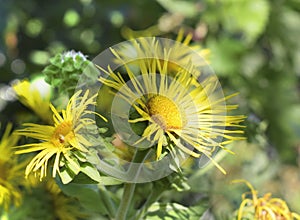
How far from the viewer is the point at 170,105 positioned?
0.50 m

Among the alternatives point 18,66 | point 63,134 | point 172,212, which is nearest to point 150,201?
point 172,212

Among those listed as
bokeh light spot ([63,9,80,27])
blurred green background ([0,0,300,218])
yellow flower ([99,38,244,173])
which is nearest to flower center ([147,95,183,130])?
yellow flower ([99,38,244,173])

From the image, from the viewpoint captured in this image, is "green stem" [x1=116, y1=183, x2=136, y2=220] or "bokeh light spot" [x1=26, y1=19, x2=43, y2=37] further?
"bokeh light spot" [x1=26, y1=19, x2=43, y2=37]

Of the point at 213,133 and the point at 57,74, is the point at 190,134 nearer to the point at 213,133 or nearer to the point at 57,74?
the point at 213,133

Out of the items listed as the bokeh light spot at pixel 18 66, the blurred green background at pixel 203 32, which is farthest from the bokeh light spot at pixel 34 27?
the bokeh light spot at pixel 18 66

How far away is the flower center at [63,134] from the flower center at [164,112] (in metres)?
0.06

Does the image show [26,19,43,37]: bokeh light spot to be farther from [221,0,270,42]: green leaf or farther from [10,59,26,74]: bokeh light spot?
[221,0,270,42]: green leaf

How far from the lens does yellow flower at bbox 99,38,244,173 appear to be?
0.48 m

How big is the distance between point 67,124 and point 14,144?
15 cm

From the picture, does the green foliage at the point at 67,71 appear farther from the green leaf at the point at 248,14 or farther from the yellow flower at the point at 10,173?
the green leaf at the point at 248,14

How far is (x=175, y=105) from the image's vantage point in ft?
1.66

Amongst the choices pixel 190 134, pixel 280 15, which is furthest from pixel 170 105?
pixel 280 15

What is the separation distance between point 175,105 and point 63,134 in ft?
0.31

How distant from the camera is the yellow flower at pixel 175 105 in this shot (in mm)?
484
